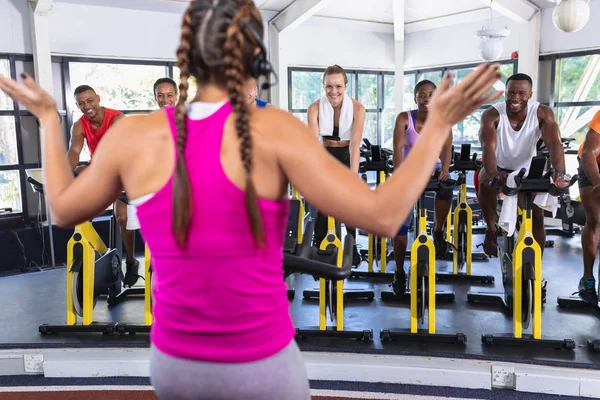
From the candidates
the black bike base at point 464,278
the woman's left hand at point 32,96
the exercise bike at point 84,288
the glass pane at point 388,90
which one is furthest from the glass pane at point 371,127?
the woman's left hand at point 32,96

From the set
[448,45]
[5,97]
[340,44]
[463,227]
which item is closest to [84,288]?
[463,227]

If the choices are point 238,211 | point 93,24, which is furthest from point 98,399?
point 93,24

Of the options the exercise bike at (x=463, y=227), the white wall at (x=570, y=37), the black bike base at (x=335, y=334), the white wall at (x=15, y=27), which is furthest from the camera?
the white wall at (x=570, y=37)

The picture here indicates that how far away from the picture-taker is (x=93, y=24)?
6.94 metres

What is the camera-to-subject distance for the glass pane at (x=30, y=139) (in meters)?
6.67

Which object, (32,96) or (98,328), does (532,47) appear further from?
(32,96)

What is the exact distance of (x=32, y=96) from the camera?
1071 mm

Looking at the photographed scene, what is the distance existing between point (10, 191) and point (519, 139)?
18.4 feet

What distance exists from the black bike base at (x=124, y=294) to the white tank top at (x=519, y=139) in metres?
3.02

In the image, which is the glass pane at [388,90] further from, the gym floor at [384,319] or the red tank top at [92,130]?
the red tank top at [92,130]

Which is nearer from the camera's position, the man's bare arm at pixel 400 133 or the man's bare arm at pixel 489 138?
the man's bare arm at pixel 489 138

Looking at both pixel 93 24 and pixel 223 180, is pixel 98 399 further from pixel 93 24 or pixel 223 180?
pixel 93 24

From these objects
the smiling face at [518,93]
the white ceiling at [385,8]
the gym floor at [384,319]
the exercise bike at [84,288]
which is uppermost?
the white ceiling at [385,8]

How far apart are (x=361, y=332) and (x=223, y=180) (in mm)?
2844
